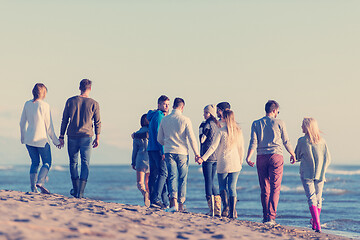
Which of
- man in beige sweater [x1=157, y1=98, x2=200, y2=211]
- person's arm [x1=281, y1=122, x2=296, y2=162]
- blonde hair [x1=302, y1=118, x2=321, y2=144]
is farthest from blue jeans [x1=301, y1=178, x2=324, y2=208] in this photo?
man in beige sweater [x1=157, y1=98, x2=200, y2=211]

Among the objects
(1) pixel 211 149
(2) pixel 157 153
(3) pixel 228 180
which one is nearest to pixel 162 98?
(2) pixel 157 153

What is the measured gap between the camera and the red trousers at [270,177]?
356 inches

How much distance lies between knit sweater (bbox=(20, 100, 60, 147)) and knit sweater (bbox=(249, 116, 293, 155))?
337cm

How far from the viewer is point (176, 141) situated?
29.1ft

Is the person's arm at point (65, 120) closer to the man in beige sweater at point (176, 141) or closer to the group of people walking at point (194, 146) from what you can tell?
the group of people walking at point (194, 146)

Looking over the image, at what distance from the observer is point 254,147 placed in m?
9.12

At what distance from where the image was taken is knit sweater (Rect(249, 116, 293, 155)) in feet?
29.5

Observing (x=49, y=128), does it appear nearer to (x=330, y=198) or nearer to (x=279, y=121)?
(x=279, y=121)

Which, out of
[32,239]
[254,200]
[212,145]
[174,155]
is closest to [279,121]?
[212,145]

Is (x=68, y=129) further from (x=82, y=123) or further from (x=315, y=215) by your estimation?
(x=315, y=215)

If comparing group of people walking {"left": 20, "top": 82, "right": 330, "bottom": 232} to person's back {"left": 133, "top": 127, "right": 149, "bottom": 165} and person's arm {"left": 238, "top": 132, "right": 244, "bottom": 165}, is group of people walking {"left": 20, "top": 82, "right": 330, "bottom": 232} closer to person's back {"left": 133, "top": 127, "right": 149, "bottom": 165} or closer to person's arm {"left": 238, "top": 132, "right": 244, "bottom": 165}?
person's arm {"left": 238, "top": 132, "right": 244, "bottom": 165}

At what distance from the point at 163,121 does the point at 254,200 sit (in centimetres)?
1700

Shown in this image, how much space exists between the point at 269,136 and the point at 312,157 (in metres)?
0.79

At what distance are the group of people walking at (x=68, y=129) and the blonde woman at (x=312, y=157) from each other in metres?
3.43
